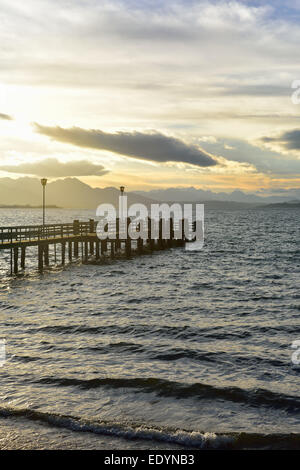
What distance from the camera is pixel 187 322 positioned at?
17.6 metres

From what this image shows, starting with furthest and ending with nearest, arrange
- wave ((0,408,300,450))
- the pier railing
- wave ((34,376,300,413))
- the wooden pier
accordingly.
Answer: the wooden pier, the pier railing, wave ((34,376,300,413)), wave ((0,408,300,450))

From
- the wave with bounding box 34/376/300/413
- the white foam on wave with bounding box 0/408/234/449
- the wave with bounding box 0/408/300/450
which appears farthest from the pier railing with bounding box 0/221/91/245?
the wave with bounding box 0/408/300/450

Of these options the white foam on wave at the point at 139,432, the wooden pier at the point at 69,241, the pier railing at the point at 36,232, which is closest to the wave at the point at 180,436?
the white foam on wave at the point at 139,432

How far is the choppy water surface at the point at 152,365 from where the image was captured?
27.9 feet

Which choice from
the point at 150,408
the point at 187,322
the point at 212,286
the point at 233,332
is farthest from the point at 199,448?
the point at 212,286

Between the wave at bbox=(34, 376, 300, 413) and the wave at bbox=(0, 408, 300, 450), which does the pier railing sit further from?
the wave at bbox=(0, 408, 300, 450)

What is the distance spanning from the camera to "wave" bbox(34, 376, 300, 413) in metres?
9.89

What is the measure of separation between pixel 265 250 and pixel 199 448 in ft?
150

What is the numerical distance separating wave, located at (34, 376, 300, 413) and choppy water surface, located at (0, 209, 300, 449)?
2cm

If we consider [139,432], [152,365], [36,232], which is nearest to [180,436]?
[139,432]

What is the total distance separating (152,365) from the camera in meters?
12.3

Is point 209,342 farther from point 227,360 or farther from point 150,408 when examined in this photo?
point 150,408

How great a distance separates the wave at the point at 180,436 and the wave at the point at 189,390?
5.09ft

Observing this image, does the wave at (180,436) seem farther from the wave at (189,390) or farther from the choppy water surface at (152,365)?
the wave at (189,390)
